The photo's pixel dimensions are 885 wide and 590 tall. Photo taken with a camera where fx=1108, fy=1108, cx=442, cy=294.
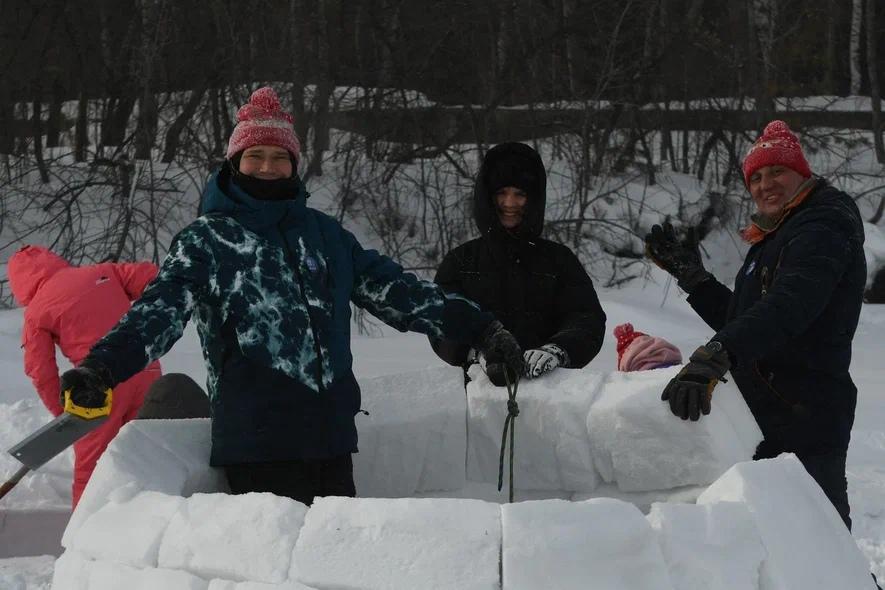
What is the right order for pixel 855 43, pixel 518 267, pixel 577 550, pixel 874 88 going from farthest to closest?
pixel 855 43, pixel 874 88, pixel 518 267, pixel 577 550

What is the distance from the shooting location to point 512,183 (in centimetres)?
323

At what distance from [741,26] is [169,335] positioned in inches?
496

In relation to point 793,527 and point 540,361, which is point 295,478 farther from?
point 793,527

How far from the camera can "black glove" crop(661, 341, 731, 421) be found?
7.36 ft

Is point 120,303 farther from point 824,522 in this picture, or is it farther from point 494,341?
point 824,522

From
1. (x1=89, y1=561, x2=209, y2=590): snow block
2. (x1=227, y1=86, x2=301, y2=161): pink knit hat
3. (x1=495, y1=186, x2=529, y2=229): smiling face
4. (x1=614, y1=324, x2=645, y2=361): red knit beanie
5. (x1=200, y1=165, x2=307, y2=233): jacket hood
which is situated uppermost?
(x1=227, y1=86, x2=301, y2=161): pink knit hat

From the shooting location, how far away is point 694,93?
13078 millimetres

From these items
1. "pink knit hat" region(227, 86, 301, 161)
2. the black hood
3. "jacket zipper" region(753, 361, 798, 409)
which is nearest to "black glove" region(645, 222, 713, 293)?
the black hood

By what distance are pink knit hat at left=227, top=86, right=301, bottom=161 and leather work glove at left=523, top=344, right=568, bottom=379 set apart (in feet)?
2.38

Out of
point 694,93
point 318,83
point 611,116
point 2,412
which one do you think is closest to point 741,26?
point 694,93

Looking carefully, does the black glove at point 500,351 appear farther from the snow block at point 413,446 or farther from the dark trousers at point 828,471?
the dark trousers at point 828,471

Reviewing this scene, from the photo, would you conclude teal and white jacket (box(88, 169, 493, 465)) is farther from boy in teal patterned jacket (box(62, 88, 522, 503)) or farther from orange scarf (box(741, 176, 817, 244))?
orange scarf (box(741, 176, 817, 244))

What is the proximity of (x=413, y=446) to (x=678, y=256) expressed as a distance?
1.14 meters

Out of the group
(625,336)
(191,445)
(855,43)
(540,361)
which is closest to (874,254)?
(855,43)
